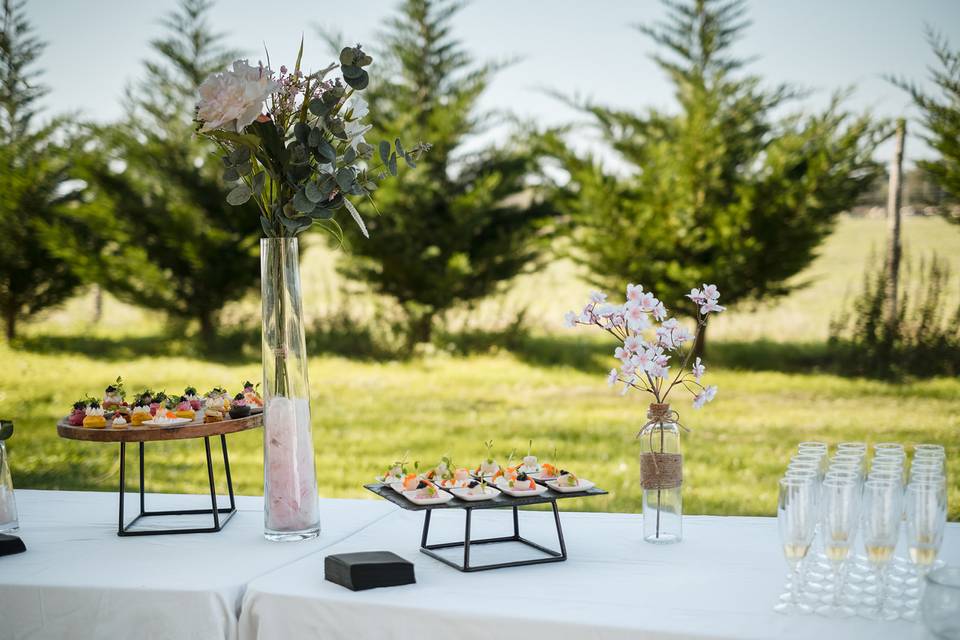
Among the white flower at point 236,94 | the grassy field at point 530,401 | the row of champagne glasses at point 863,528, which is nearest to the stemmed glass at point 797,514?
the row of champagne glasses at point 863,528

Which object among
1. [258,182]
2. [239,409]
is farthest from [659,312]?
[239,409]

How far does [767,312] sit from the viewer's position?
8.15 m

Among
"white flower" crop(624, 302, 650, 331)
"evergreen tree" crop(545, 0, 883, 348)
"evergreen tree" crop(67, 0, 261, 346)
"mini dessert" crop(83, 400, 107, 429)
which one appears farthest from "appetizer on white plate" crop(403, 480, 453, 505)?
"evergreen tree" crop(67, 0, 261, 346)

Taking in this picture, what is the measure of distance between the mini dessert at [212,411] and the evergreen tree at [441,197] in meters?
5.62

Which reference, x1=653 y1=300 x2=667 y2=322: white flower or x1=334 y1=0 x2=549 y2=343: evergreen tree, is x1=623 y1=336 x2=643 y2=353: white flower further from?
x1=334 y1=0 x2=549 y2=343: evergreen tree

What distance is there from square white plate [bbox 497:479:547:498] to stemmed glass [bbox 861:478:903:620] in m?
0.64

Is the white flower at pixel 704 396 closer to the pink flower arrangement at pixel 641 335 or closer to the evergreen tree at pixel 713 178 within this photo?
the pink flower arrangement at pixel 641 335

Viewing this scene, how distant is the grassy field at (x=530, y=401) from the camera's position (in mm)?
5500

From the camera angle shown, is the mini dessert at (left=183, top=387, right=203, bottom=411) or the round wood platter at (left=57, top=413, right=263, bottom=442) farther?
the mini dessert at (left=183, top=387, right=203, bottom=411)

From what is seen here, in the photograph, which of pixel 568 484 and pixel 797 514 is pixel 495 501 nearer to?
pixel 568 484

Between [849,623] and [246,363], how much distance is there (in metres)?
7.19

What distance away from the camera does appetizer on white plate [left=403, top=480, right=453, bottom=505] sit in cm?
190

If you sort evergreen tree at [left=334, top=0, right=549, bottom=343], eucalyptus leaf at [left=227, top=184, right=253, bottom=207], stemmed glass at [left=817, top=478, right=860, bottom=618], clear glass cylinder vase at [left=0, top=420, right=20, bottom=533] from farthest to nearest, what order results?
evergreen tree at [left=334, top=0, right=549, bottom=343], clear glass cylinder vase at [left=0, top=420, right=20, bottom=533], eucalyptus leaf at [left=227, top=184, right=253, bottom=207], stemmed glass at [left=817, top=478, right=860, bottom=618]

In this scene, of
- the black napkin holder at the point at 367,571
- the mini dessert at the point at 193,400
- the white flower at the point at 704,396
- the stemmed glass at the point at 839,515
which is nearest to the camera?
the stemmed glass at the point at 839,515
